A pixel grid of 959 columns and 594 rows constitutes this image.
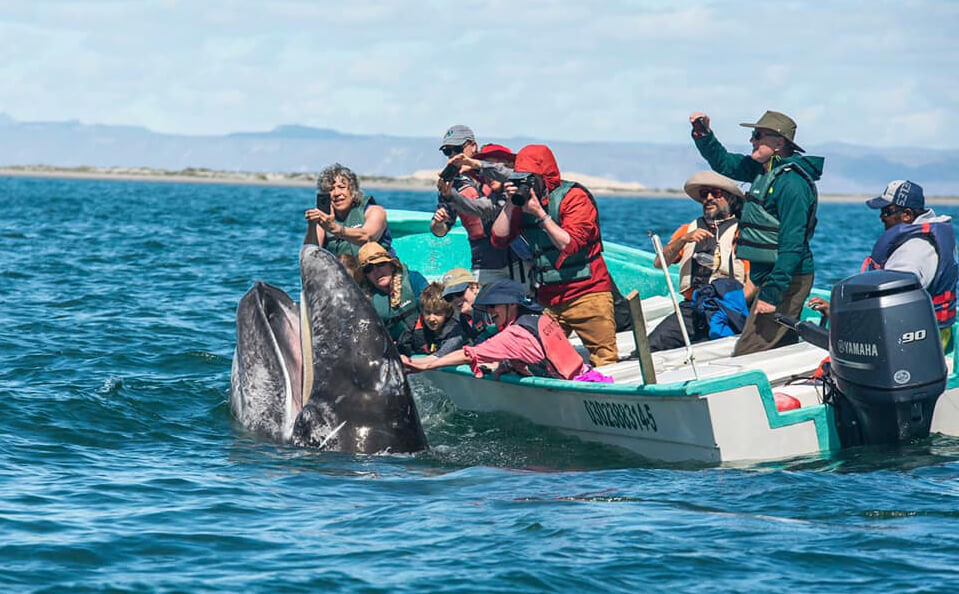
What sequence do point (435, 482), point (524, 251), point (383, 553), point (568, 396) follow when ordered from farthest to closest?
point (524, 251), point (568, 396), point (435, 482), point (383, 553)

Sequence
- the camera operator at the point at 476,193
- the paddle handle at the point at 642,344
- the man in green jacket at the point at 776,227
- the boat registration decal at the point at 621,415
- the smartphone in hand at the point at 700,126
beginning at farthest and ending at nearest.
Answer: the smartphone in hand at the point at 700,126
the camera operator at the point at 476,193
the man in green jacket at the point at 776,227
the boat registration decal at the point at 621,415
the paddle handle at the point at 642,344

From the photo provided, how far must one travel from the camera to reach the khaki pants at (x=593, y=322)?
10.0 m

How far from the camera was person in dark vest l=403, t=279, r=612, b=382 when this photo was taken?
9148mm

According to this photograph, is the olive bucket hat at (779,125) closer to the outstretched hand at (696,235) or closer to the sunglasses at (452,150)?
the outstretched hand at (696,235)

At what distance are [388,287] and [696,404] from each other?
3.35 metres

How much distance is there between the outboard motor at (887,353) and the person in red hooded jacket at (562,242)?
6.63ft

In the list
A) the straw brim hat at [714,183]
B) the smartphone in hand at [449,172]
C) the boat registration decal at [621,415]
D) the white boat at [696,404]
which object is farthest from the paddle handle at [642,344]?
the straw brim hat at [714,183]

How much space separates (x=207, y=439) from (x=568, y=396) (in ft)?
9.48

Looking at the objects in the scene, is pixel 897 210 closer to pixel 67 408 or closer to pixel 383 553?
pixel 383 553

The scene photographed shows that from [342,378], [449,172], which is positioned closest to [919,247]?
[449,172]

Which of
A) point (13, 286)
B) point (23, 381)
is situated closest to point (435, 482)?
point (23, 381)

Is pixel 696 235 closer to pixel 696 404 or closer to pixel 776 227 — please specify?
pixel 776 227

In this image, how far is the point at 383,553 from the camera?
6.61m

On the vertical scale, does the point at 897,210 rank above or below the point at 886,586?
above
